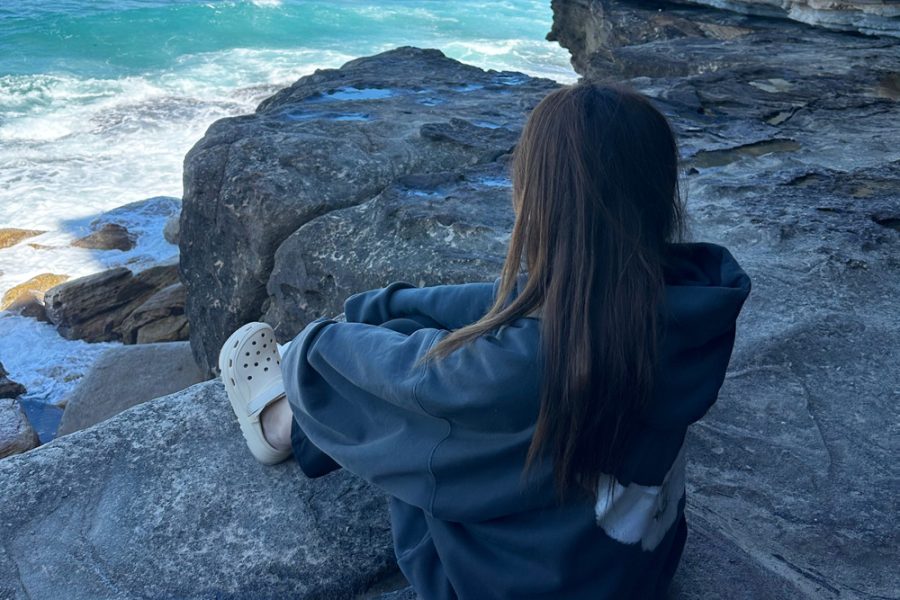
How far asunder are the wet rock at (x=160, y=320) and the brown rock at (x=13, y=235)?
3.07m

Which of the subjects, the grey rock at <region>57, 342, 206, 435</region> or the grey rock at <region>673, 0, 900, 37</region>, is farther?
the grey rock at <region>673, 0, 900, 37</region>

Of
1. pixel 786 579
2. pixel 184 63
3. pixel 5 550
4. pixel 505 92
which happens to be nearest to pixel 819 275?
pixel 786 579

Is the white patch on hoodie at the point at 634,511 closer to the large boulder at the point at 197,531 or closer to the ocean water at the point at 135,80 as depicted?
the large boulder at the point at 197,531

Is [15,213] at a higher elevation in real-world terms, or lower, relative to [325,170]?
lower

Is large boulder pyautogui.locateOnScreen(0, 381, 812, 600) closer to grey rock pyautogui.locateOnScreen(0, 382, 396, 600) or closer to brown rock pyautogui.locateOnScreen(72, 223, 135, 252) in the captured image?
grey rock pyautogui.locateOnScreen(0, 382, 396, 600)

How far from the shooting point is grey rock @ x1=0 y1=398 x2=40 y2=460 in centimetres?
453

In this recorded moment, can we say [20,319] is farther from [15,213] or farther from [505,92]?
[505,92]

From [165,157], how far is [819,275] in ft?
33.5

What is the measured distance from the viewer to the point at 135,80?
54.0ft

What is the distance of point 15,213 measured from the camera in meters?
9.86

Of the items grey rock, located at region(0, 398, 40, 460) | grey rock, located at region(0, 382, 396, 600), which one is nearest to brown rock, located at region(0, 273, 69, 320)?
grey rock, located at region(0, 398, 40, 460)

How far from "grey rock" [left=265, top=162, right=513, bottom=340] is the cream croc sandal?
3.87 ft

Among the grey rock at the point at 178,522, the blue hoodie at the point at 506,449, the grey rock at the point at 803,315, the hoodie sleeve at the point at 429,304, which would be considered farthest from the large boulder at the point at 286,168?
the blue hoodie at the point at 506,449

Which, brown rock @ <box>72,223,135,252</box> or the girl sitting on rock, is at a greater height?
the girl sitting on rock
